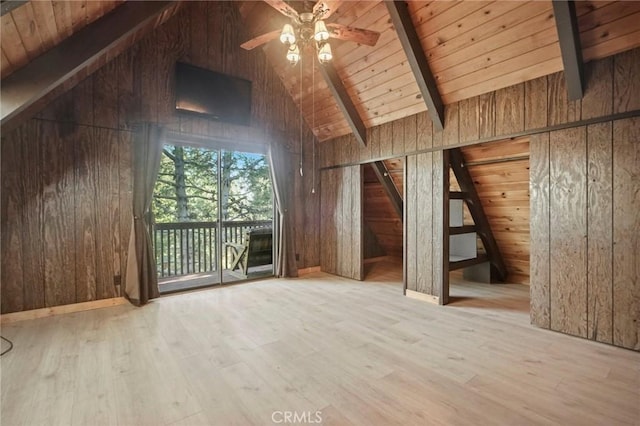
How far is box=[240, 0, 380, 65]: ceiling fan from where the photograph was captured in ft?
7.47

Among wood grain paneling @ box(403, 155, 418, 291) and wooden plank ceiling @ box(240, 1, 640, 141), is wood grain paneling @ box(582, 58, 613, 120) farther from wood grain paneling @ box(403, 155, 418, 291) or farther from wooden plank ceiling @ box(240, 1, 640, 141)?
wood grain paneling @ box(403, 155, 418, 291)

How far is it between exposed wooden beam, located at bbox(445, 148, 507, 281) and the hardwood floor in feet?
4.48

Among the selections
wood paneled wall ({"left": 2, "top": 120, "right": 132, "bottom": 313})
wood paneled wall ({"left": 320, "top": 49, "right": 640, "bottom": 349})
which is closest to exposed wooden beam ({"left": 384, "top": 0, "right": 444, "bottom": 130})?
wood paneled wall ({"left": 320, "top": 49, "right": 640, "bottom": 349})

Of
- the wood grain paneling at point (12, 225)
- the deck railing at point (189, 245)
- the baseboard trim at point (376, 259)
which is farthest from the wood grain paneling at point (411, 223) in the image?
the wood grain paneling at point (12, 225)

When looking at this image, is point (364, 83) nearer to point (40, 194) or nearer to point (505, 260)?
point (505, 260)

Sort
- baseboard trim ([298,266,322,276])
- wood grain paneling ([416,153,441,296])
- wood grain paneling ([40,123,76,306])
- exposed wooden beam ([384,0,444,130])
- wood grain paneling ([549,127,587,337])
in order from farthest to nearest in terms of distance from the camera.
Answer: baseboard trim ([298,266,322,276]), wood grain paneling ([416,153,441,296]), wood grain paneling ([40,123,76,306]), exposed wooden beam ([384,0,444,130]), wood grain paneling ([549,127,587,337])

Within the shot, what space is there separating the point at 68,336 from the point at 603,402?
4081mm

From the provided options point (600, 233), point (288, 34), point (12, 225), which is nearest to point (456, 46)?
point (288, 34)

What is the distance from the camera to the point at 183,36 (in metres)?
3.99

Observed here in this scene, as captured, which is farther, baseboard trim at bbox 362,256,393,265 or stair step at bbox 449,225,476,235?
baseboard trim at bbox 362,256,393,265

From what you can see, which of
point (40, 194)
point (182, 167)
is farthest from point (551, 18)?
point (182, 167)

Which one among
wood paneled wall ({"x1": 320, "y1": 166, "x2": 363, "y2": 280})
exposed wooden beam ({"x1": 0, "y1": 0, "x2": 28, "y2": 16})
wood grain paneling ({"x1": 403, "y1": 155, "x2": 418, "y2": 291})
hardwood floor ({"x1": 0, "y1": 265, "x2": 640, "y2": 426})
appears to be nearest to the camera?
exposed wooden beam ({"x1": 0, "y1": 0, "x2": 28, "y2": 16})

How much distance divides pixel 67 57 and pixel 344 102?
3050 mm

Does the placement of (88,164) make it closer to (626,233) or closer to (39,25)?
(39,25)
